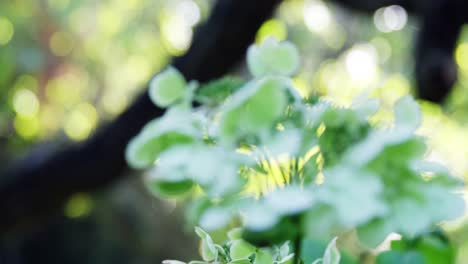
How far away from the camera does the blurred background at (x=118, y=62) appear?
9.64 feet

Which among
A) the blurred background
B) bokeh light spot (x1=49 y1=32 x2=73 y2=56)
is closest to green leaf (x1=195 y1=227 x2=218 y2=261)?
the blurred background

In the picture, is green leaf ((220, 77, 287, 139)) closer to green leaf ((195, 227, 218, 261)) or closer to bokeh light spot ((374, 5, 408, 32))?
green leaf ((195, 227, 218, 261))

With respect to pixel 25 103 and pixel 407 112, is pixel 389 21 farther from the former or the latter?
pixel 407 112

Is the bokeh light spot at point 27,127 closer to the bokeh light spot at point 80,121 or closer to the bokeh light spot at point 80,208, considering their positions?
the bokeh light spot at point 80,121

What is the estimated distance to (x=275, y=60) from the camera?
493mm

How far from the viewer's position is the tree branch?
2.04 m

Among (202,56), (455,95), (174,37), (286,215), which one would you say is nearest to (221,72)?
(202,56)

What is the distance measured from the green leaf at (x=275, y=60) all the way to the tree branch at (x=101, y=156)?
4.88 ft

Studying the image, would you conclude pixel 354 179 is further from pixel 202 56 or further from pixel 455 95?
pixel 455 95

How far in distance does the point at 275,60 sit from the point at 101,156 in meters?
2.10

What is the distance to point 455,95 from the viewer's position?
3.11 meters

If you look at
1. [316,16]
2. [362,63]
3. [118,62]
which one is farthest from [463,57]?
[118,62]

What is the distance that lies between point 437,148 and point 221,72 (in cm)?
152

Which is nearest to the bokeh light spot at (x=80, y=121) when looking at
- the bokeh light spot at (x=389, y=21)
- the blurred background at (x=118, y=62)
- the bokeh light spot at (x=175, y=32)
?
the blurred background at (x=118, y=62)
